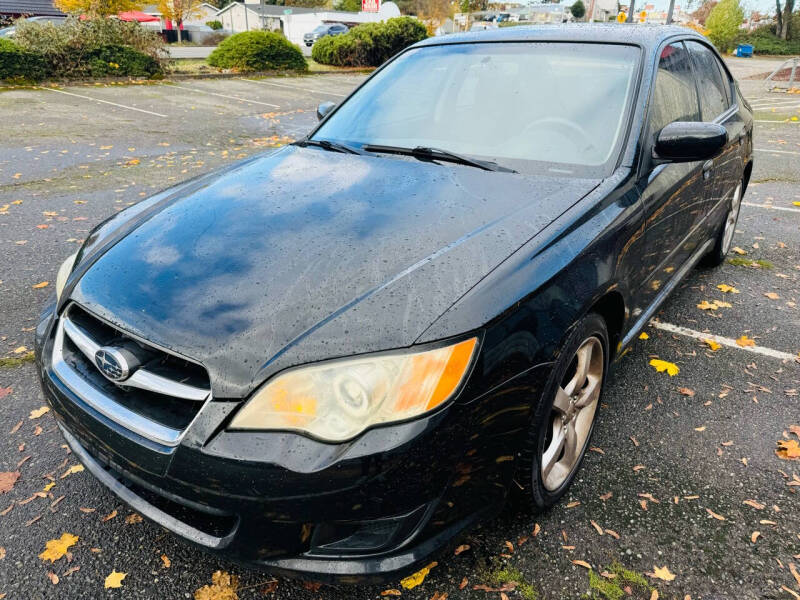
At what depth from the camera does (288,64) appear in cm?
1984

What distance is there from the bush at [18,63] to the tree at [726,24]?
51.5 meters

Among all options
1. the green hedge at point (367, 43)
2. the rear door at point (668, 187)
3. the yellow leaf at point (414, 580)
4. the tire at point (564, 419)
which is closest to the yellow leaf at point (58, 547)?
the yellow leaf at point (414, 580)

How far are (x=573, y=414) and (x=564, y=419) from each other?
0.08 m

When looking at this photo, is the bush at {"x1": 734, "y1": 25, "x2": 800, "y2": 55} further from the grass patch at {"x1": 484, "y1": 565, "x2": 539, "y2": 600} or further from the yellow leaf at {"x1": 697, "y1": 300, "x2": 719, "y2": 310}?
the grass patch at {"x1": 484, "y1": 565, "x2": 539, "y2": 600}

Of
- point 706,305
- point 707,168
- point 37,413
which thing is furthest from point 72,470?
point 706,305

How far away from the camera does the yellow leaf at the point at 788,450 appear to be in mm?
2514

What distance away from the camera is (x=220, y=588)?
185 centimetres

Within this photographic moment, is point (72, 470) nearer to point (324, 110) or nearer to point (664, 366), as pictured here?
point (324, 110)

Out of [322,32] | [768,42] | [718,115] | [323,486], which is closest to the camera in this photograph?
[323,486]

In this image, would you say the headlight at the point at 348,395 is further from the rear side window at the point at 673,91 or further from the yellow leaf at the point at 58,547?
the rear side window at the point at 673,91

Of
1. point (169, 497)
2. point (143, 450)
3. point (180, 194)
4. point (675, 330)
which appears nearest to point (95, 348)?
point (143, 450)

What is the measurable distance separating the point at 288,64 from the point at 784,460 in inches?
795

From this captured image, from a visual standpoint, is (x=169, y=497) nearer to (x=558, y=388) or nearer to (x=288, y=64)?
(x=558, y=388)

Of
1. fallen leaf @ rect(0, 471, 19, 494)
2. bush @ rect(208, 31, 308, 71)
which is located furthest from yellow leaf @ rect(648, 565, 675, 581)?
bush @ rect(208, 31, 308, 71)
